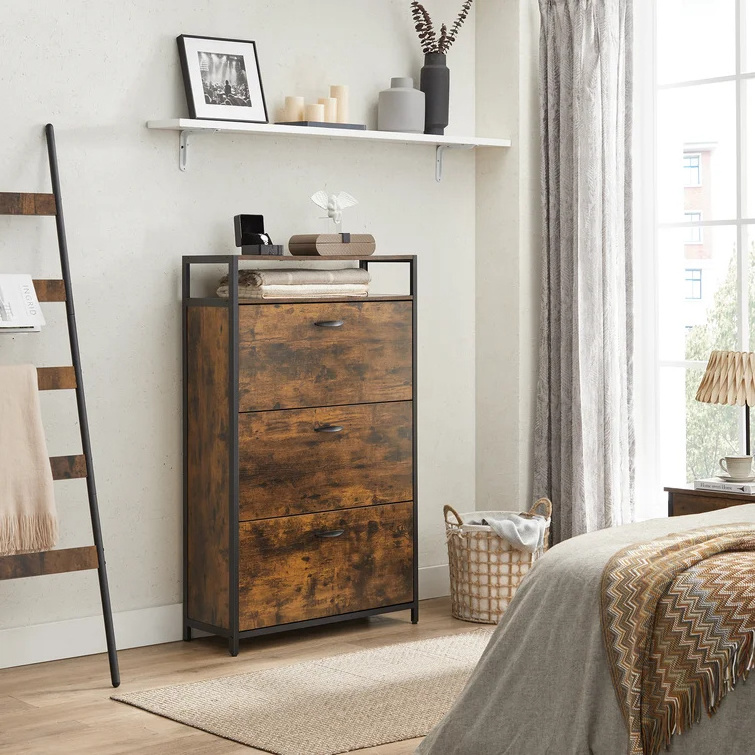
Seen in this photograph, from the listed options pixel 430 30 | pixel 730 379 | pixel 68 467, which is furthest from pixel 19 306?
pixel 730 379

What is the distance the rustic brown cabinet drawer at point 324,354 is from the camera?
3.87 m

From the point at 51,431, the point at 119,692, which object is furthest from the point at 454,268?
the point at 119,692

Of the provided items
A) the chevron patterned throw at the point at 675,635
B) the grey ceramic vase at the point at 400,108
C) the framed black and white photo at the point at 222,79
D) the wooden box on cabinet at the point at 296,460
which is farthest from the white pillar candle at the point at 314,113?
the chevron patterned throw at the point at 675,635

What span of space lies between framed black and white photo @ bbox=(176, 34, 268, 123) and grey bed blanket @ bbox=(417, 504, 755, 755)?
2041 mm

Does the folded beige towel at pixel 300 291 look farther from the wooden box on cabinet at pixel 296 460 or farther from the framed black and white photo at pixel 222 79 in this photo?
the framed black and white photo at pixel 222 79

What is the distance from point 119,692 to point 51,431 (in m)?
0.86

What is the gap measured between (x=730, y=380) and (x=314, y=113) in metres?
1.68

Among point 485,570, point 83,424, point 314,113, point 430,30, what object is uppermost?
point 430,30

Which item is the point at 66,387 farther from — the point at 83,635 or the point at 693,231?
the point at 693,231

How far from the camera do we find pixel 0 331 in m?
3.52

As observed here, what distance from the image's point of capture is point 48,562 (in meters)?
3.54

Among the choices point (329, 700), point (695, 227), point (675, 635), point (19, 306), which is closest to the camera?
point (675, 635)

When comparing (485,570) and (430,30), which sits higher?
(430,30)

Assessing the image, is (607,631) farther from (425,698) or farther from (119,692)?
(119,692)
